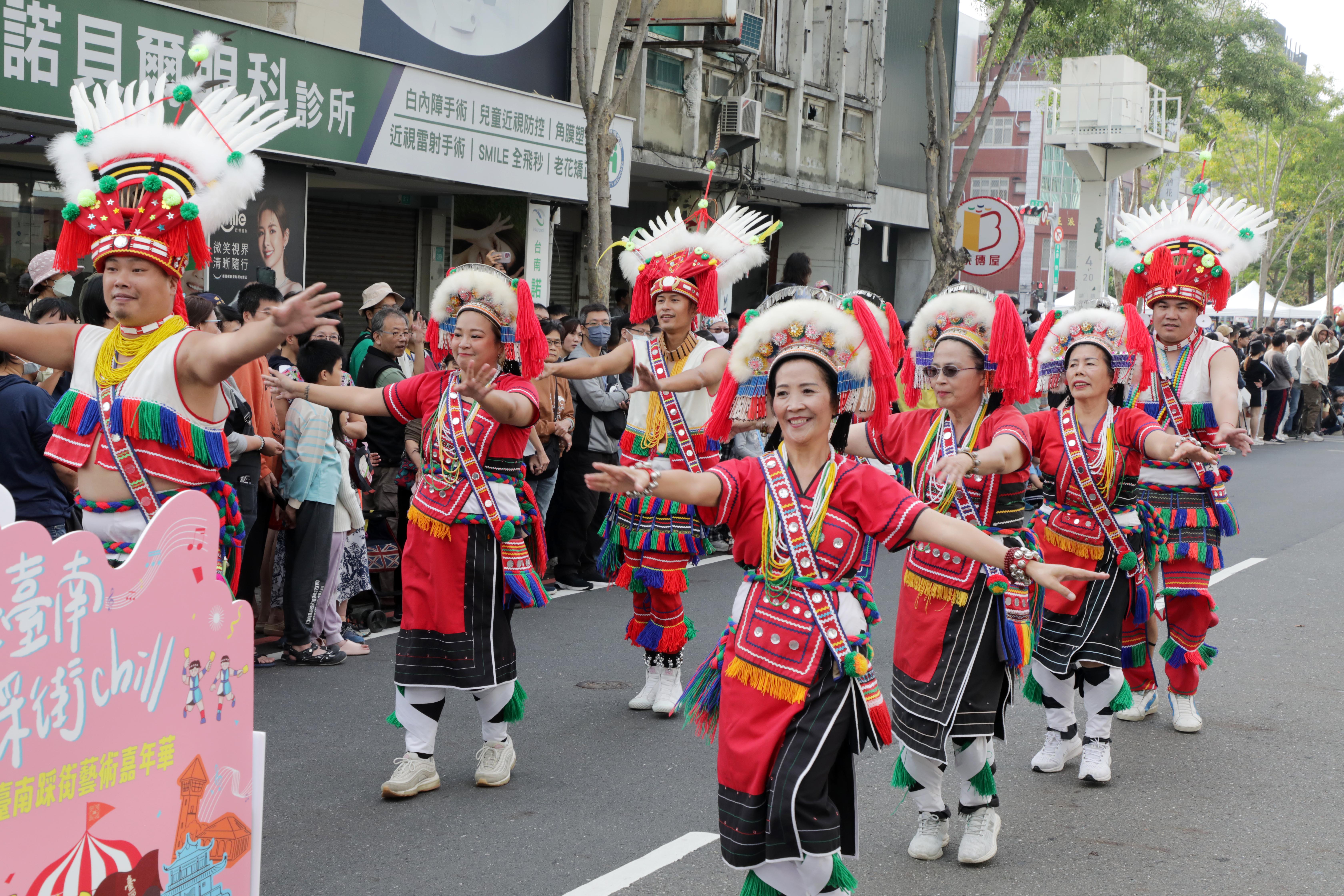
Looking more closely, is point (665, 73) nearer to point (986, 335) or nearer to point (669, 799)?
point (986, 335)

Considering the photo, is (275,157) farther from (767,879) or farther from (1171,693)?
(767,879)

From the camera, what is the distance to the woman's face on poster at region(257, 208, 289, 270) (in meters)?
11.5

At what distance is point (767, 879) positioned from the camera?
3520 mm

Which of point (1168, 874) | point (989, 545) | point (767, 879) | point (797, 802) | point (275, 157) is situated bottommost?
point (1168, 874)

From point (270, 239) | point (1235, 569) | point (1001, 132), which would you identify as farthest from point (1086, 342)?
point (1001, 132)

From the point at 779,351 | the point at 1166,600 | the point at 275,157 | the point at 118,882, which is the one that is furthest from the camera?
the point at 275,157

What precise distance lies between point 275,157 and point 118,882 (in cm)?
953

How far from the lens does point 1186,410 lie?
638 cm

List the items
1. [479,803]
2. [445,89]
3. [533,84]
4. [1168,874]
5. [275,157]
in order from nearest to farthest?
[1168,874]
[479,803]
[275,157]
[445,89]
[533,84]

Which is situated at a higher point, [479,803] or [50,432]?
[50,432]

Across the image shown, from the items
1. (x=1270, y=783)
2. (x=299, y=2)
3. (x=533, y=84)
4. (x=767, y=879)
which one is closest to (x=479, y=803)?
(x=767, y=879)

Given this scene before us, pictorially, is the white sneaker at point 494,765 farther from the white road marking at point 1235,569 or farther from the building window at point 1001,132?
the building window at point 1001,132

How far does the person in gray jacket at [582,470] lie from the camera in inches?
366

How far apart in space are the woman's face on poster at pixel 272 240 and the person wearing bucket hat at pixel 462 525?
6958 mm
